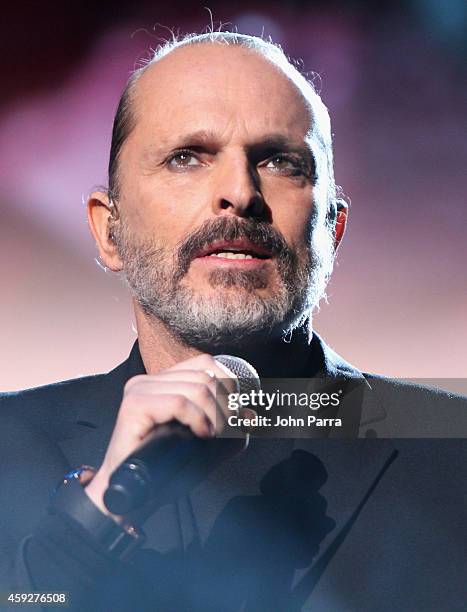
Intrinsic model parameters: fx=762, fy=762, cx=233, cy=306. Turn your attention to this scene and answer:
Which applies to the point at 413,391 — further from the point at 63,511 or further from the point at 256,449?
the point at 63,511

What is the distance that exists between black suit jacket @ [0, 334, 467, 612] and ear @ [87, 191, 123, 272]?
284mm

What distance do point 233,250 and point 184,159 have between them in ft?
0.69

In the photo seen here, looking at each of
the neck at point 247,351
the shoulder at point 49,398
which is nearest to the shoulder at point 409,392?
the neck at point 247,351

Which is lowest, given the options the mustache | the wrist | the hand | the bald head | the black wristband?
the black wristband

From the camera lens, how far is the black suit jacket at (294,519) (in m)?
1.18

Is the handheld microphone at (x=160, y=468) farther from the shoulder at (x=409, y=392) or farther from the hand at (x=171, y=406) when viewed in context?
the shoulder at (x=409, y=392)

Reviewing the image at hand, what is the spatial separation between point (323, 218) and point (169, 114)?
346 millimetres

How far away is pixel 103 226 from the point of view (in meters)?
1.61

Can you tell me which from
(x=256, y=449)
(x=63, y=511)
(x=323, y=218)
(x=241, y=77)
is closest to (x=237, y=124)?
(x=241, y=77)

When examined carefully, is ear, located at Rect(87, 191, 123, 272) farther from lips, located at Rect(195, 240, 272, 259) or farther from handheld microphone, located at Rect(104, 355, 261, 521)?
handheld microphone, located at Rect(104, 355, 261, 521)

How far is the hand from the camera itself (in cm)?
83

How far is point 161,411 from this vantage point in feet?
2.74

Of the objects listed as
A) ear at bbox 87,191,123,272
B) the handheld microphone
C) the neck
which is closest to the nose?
the neck

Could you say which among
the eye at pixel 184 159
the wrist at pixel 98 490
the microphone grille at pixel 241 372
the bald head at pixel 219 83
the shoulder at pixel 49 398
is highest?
the bald head at pixel 219 83
